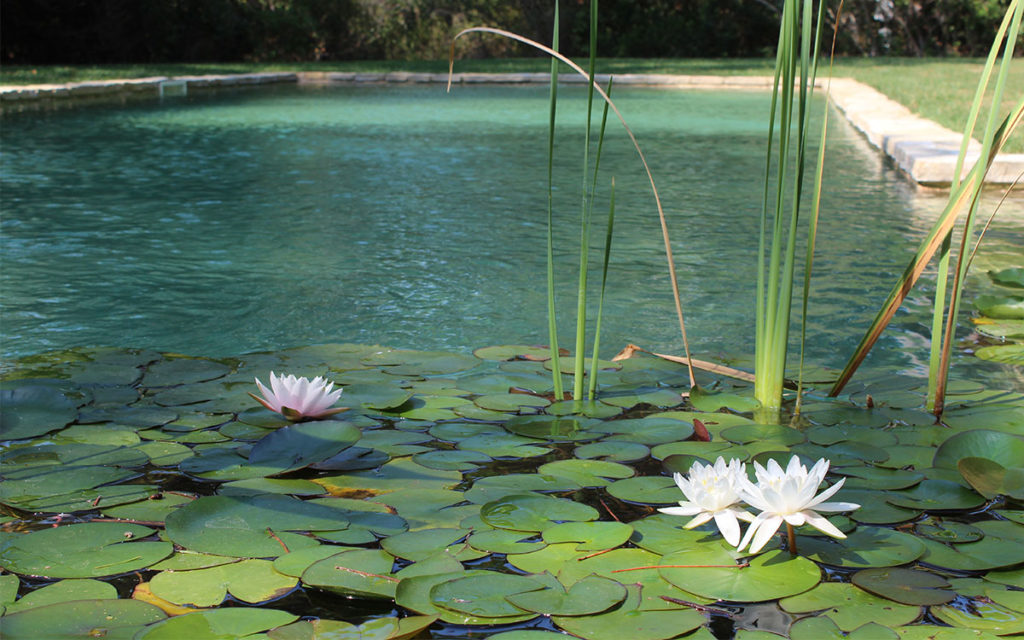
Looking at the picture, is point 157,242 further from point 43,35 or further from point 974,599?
point 43,35

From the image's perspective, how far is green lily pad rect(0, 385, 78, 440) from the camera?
5.75ft

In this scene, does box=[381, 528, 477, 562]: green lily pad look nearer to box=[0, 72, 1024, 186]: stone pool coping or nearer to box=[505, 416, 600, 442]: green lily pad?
box=[505, 416, 600, 442]: green lily pad

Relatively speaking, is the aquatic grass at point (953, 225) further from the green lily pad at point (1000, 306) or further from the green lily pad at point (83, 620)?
the green lily pad at point (83, 620)

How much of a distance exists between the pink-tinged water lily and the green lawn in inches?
187

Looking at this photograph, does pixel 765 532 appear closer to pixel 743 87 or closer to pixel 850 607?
pixel 850 607

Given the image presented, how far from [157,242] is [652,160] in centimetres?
358

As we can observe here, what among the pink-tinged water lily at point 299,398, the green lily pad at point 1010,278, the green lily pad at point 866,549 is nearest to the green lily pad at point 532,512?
the green lily pad at point 866,549

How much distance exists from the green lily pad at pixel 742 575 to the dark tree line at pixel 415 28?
1628 centimetres

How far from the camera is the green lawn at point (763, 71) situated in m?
7.98

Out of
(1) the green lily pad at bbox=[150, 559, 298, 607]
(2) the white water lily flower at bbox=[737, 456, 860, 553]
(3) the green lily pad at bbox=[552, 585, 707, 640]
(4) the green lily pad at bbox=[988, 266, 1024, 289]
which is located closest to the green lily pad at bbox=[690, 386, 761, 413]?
(2) the white water lily flower at bbox=[737, 456, 860, 553]

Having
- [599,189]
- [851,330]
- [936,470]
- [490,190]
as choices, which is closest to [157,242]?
[490,190]

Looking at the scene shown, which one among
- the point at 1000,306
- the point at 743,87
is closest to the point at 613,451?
the point at 1000,306

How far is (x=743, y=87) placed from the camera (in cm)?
1280

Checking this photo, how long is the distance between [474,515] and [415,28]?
18.4 m
